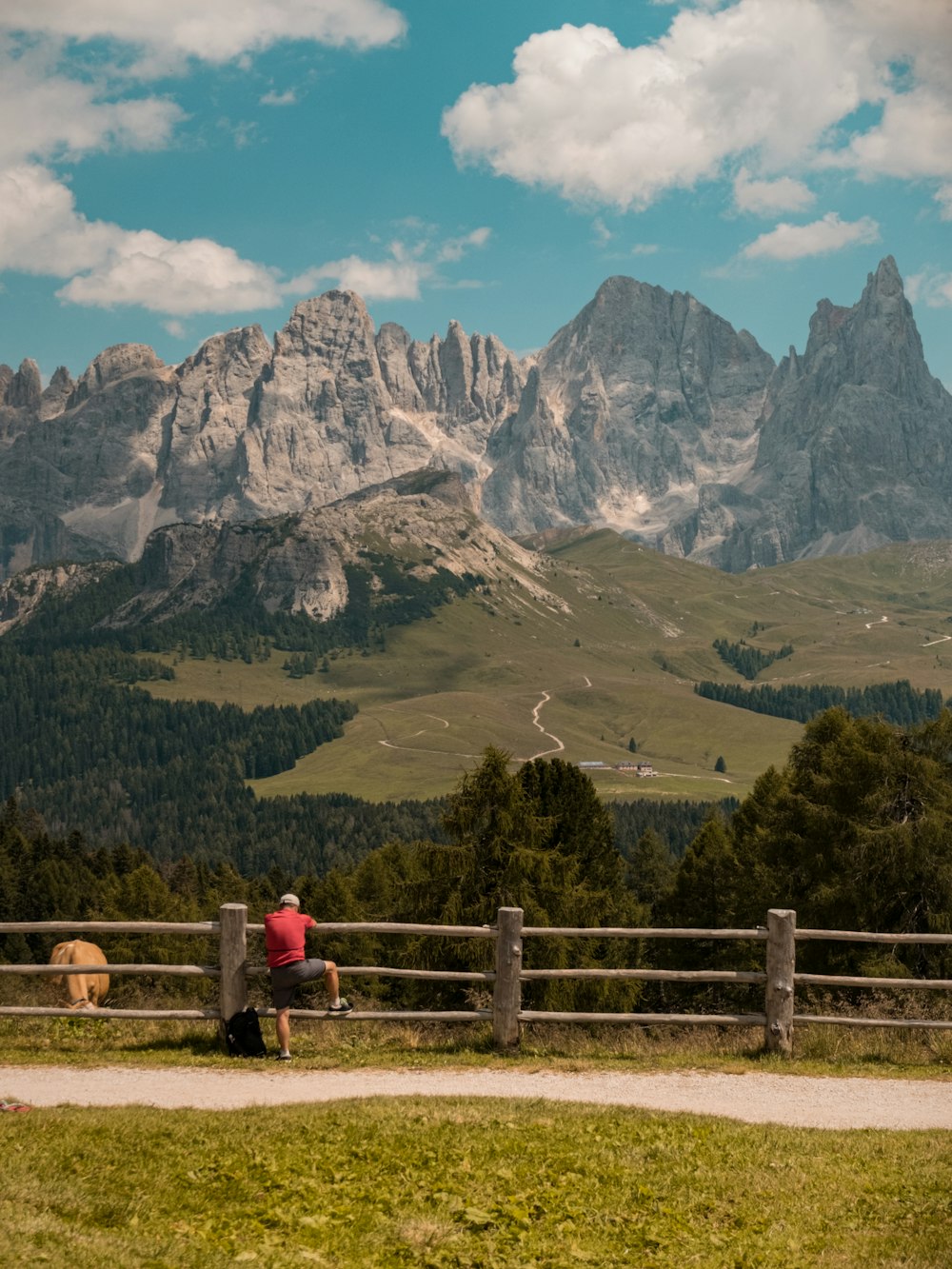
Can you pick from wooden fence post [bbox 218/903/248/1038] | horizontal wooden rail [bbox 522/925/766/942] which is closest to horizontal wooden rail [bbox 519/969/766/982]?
horizontal wooden rail [bbox 522/925/766/942]

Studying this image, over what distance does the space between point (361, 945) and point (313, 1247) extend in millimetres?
44423

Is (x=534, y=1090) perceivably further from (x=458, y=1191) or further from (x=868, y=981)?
(x=868, y=981)

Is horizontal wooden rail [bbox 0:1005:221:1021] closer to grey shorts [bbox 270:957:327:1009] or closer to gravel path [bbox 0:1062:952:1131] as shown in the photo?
gravel path [bbox 0:1062:952:1131]

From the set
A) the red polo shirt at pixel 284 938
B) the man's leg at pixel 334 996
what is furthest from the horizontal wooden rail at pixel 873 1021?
the red polo shirt at pixel 284 938

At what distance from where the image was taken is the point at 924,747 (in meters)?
44.8

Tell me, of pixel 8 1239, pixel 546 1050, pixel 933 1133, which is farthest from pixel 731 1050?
pixel 8 1239

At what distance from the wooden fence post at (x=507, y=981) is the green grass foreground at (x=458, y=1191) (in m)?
5.18

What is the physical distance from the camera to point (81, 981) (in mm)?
26219

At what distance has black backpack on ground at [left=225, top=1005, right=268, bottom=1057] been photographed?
22219 mm

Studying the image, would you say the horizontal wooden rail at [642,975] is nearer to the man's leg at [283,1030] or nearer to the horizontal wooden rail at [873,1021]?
the horizontal wooden rail at [873,1021]

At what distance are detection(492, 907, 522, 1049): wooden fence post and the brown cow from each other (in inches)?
316

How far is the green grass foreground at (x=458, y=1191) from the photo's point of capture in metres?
12.7

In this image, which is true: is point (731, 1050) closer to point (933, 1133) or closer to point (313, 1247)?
point (933, 1133)

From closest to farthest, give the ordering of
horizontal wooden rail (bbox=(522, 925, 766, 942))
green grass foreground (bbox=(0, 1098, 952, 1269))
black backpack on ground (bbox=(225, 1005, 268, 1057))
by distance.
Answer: green grass foreground (bbox=(0, 1098, 952, 1269)) → horizontal wooden rail (bbox=(522, 925, 766, 942)) → black backpack on ground (bbox=(225, 1005, 268, 1057))
